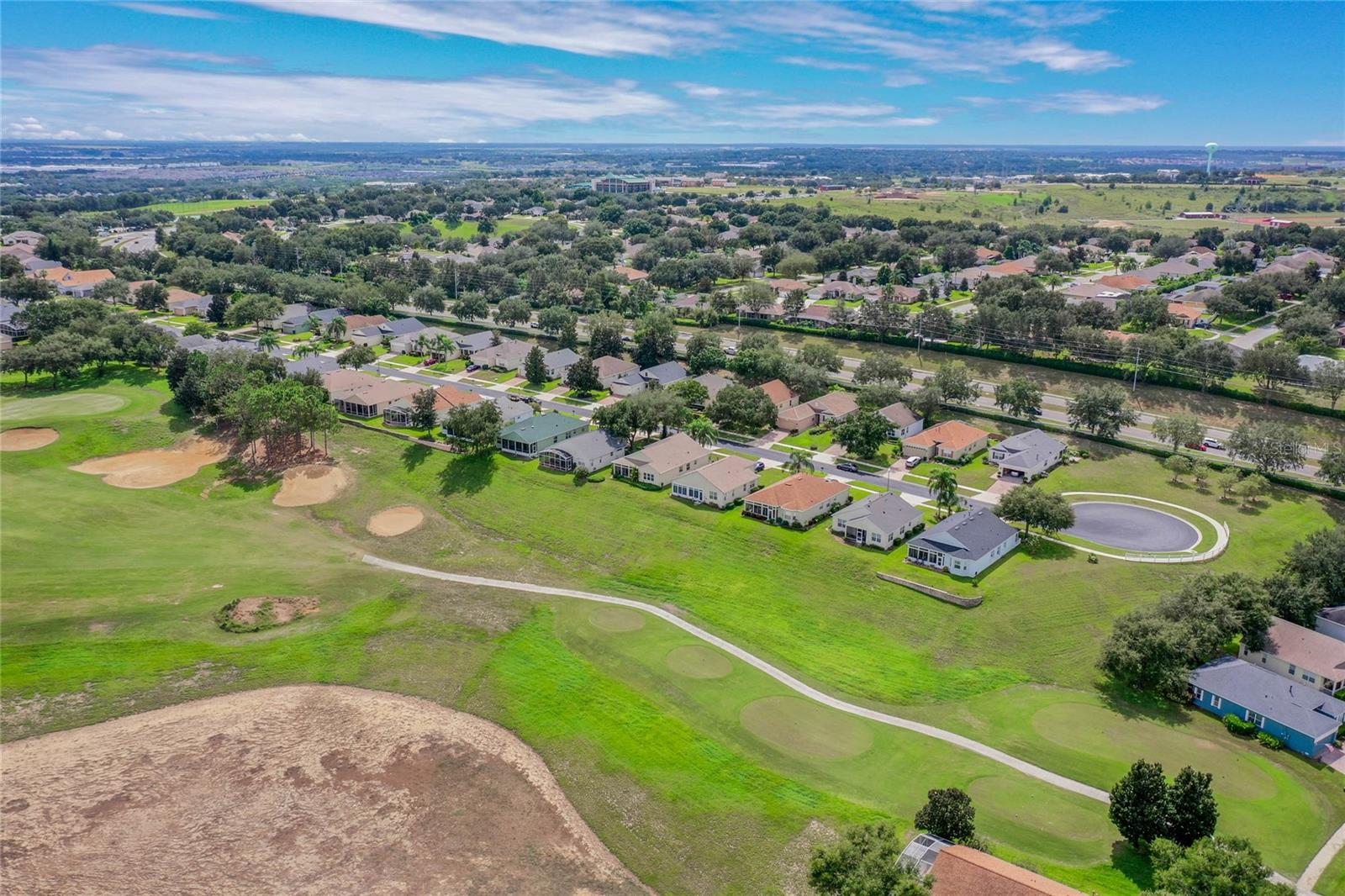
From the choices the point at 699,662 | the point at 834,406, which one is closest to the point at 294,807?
the point at 699,662

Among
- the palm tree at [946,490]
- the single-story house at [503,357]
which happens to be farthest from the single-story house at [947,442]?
the single-story house at [503,357]

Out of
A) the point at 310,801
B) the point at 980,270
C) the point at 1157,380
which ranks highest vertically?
the point at 980,270

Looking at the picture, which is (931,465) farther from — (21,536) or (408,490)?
(21,536)

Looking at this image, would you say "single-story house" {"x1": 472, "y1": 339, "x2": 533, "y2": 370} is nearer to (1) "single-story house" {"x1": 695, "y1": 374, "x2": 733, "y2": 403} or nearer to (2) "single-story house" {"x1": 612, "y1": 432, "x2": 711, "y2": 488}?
(1) "single-story house" {"x1": 695, "y1": 374, "x2": 733, "y2": 403}

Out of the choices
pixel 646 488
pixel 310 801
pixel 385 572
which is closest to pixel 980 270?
pixel 646 488

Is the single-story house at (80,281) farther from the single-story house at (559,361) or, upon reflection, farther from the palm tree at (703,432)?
the palm tree at (703,432)

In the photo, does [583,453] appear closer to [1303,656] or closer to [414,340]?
[1303,656]
